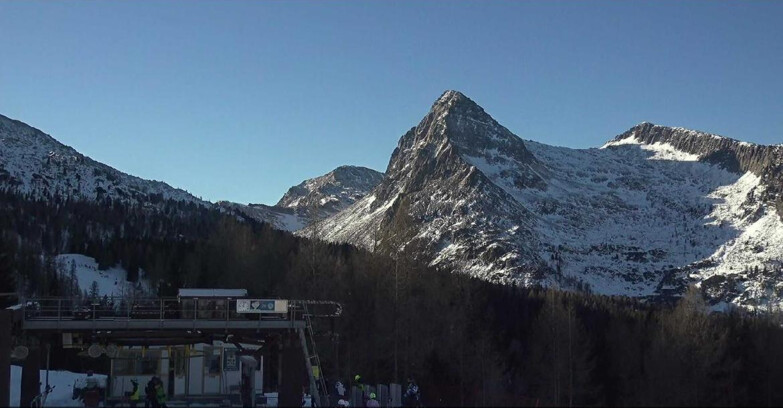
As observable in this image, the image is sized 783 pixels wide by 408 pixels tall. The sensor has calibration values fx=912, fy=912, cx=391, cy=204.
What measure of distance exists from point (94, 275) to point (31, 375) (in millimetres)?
117537

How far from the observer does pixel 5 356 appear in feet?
139

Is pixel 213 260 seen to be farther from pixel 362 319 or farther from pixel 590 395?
pixel 590 395

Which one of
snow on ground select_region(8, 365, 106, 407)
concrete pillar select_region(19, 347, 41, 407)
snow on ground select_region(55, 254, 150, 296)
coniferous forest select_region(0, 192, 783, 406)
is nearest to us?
concrete pillar select_region(19, 347, 41, 407)

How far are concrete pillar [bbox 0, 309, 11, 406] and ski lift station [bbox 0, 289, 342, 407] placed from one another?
47 mm

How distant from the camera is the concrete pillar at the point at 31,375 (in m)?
46.3

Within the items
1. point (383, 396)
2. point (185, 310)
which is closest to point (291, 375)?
point (383, 396)

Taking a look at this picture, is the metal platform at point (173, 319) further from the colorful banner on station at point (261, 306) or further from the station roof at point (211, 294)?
the station roof at point (211, 294)

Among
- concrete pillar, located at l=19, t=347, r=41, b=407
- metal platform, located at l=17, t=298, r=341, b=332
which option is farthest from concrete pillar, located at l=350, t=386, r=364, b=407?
concrete pillar, located at l=19, t=347, r=41, b=407

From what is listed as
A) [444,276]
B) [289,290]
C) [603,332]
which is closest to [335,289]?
[289,290]

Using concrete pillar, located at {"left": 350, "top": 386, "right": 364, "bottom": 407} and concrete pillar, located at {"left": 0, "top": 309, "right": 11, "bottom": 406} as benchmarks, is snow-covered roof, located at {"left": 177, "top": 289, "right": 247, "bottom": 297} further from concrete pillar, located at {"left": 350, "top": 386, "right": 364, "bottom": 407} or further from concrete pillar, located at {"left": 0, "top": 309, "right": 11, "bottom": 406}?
concrete pillar, located at {"left": 0, "top": 309, "right": 11, "bottom": 406}

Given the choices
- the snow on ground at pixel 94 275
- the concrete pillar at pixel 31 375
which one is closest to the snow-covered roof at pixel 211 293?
the concrete pillar at pixel 31 375

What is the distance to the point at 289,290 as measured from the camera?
83.5 m

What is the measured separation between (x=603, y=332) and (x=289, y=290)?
61355 millimetres

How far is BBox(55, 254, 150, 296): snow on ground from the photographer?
14875cm
